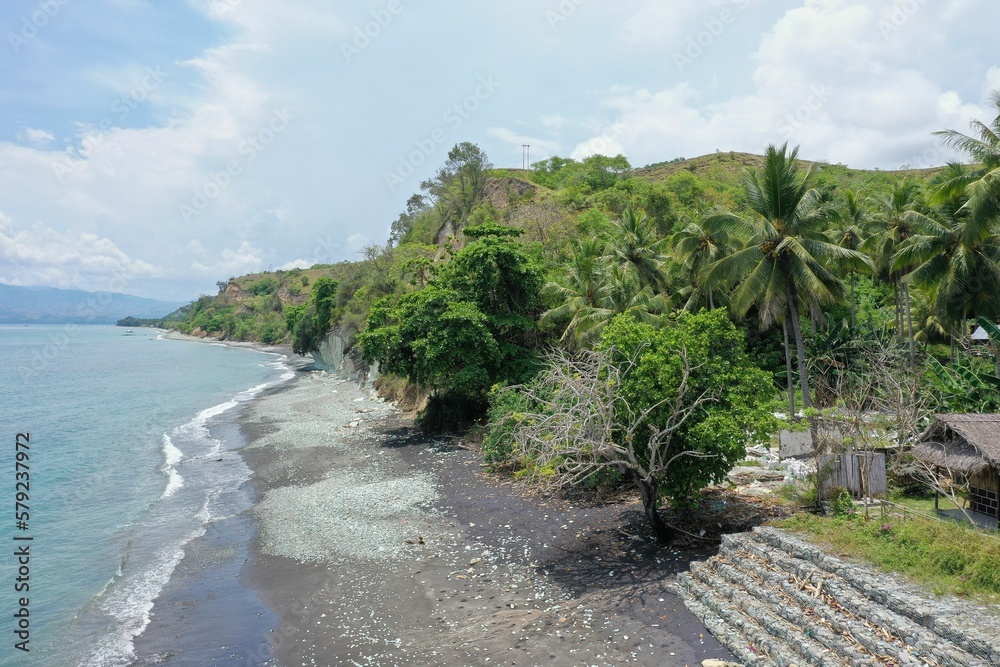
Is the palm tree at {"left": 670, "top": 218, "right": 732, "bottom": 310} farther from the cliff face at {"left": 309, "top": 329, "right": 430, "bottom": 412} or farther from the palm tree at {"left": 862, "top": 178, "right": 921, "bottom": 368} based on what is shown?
the cliff face at {"left": 309, "top": 329, "right": 430, "bottom": 412}

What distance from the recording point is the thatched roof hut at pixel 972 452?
40.1 ft

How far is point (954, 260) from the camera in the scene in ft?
71.1

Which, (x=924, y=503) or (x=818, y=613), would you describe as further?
(x=924, y=503)

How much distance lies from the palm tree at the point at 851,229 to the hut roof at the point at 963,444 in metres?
17.1

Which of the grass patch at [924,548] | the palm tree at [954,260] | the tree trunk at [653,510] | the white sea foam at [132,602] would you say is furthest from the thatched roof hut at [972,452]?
the white sea foam at [132,602]

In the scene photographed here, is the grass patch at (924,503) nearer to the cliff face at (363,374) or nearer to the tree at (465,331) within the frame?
the tree at (465,331)

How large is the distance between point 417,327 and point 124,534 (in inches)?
532

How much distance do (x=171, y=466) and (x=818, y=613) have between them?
26.4 m

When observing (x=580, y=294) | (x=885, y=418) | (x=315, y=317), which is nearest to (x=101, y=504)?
(x=580, y=294)

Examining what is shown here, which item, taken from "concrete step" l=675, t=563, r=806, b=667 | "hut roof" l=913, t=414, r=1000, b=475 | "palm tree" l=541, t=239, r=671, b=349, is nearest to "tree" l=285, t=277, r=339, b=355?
"palm tree" l=541, t=239, r=671, b=349

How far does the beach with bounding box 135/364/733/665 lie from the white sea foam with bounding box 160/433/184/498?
410 cm

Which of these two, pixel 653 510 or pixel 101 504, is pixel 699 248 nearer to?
pixel 653 510

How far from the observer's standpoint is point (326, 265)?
184 m

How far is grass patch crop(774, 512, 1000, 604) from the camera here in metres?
9.24
